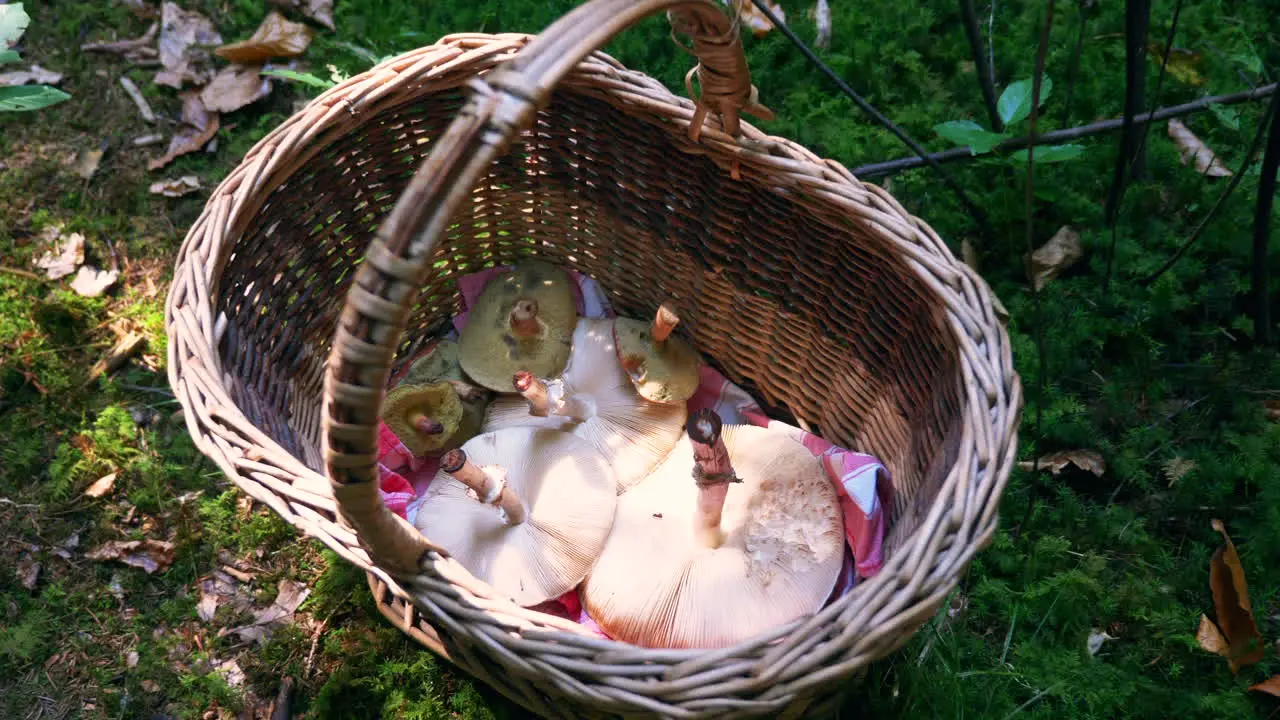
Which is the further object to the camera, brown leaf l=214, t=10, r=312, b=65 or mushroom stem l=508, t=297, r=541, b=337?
brown leaf l=214, t=10, r=312, b=65

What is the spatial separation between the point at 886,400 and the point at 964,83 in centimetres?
112

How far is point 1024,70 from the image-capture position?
2.40 meters

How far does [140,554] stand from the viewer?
205 centimetres

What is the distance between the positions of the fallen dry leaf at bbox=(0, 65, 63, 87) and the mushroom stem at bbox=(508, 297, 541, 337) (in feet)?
5.95

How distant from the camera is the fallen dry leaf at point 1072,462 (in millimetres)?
1944

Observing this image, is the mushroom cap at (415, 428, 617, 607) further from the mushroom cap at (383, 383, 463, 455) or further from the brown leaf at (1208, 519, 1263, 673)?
the brown leaf at (1208, 519, 1263, 673)

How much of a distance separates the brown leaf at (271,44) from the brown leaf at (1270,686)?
2.85m

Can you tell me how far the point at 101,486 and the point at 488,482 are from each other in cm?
114

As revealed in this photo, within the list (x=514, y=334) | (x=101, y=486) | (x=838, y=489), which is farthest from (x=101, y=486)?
(x=838, y=489)

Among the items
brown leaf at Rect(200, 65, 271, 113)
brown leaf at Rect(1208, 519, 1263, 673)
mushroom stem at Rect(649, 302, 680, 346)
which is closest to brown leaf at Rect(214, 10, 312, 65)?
brown leaf at Rect(200, 65, 271, 113)

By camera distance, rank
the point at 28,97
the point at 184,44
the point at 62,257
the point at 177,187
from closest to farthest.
Result: the point at 28,97
the point at 62,257
the point at 177,187
the point at 184,44

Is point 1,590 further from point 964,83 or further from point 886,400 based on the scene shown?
point 964,83

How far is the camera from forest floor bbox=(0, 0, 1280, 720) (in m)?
1.79

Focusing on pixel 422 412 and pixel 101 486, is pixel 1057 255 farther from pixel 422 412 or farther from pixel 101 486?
pixel 101 486
